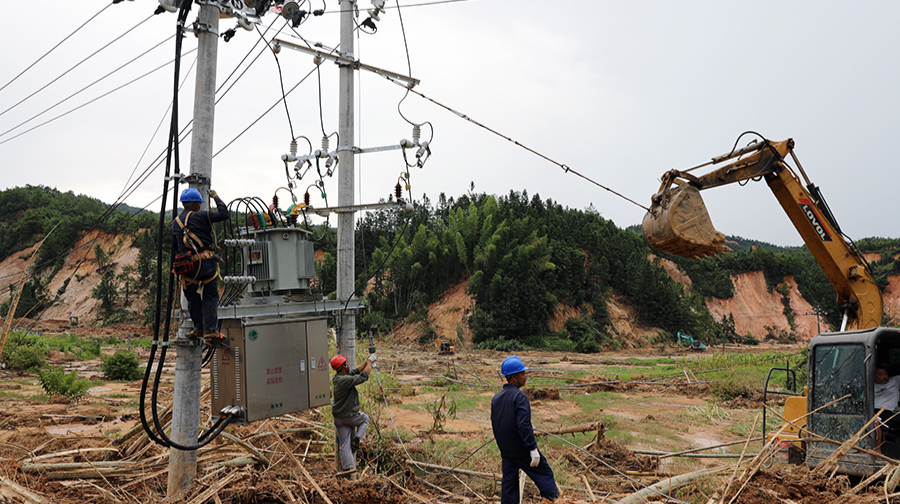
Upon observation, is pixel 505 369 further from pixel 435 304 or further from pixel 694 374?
pixel 435 304

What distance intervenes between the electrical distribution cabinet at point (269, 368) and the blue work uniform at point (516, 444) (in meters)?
2.39

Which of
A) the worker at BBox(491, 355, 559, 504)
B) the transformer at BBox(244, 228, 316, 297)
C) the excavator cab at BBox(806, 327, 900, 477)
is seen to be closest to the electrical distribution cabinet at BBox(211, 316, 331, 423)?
the transformer at BBox(244, 228, 316, 297)

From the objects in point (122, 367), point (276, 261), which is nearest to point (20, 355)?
point (122, 367)

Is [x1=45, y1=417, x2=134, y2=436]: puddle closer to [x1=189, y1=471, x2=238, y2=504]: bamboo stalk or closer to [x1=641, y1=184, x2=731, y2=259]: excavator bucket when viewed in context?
[x1=189, y1=471, x2=238, y2=504]: bamboo stalk

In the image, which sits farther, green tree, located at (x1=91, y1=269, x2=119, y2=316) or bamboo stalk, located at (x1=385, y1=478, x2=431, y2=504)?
green tree, located at (x1=91, y1=269, x2=119, y2=316)

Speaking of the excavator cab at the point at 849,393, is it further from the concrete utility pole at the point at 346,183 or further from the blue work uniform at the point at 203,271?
the blue work uniform at the point at 203,271

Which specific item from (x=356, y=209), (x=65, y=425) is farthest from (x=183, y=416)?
(x=65, y=425)

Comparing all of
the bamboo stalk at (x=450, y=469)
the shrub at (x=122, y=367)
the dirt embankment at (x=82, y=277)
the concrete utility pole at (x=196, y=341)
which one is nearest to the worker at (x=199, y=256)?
the concrete utility pole at (x=196, y=341)

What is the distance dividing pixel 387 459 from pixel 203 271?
4.06 m

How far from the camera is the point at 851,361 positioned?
6.12 metres

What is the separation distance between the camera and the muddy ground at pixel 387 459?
557 cm

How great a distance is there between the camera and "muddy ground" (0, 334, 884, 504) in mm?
5574

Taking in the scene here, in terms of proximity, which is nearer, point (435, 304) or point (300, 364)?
point (300, 364)

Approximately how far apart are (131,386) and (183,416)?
1605 cm
